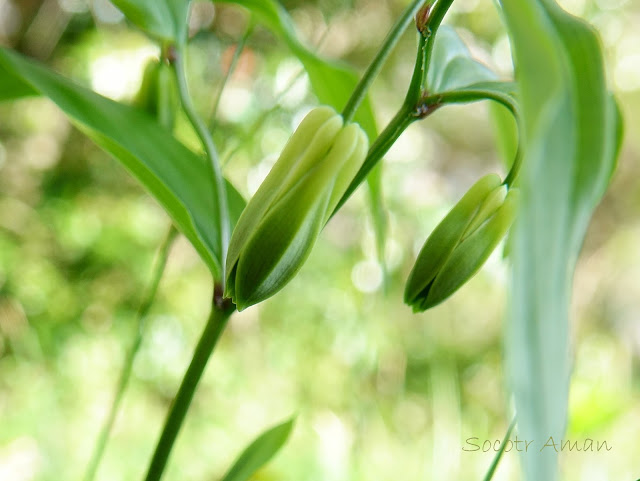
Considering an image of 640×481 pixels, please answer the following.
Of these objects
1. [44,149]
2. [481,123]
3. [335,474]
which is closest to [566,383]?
[335,474]

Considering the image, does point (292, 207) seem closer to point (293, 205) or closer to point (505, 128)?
point (293, 205)

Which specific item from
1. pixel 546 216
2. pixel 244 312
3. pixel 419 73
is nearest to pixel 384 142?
pixel 419 73

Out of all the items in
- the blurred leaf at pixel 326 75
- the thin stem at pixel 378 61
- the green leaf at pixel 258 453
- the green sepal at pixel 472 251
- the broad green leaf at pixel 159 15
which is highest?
the blurred leaf at pixel 326 75

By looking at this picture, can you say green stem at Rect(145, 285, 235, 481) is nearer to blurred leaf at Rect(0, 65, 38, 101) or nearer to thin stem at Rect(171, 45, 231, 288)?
thin stem at Rect(171, 45, 231, 288)

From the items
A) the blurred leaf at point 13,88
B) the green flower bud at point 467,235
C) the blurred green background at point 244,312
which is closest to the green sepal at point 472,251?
the green flower bud at point 467,235

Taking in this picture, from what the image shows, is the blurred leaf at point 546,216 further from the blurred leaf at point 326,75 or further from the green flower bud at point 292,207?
the blurred leaf at point 326,75

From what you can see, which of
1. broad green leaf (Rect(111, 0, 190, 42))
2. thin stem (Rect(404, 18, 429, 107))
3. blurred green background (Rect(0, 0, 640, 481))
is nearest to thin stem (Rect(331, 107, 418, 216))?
thin stem (Rect(404, 18, 429, 107))

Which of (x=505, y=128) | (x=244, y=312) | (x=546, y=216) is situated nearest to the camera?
(x=546, y=216)
